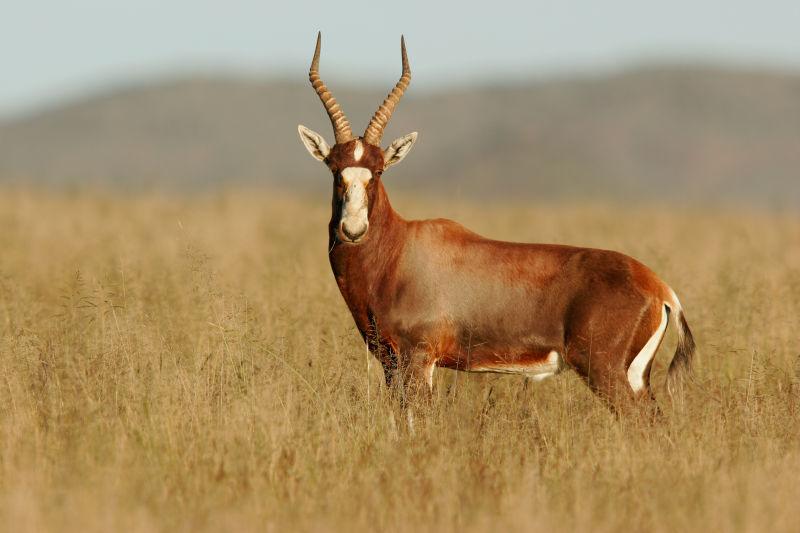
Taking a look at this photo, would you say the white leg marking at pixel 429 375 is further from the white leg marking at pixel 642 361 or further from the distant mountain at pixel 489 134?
the distant mountain at pixel 489 134

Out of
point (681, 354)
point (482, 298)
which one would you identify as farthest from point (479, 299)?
point (681, 354)

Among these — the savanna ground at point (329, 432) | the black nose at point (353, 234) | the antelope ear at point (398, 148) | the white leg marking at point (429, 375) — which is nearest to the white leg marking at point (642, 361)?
the savanna ground at point (329, 432)

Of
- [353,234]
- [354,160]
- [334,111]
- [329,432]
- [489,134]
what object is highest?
[489,134]

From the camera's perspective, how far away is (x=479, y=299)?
8969mm

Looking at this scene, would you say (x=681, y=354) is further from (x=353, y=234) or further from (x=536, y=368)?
(x=353, y=234)

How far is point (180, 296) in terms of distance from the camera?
11578 millimetres

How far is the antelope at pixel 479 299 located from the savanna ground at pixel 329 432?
13.2 inches

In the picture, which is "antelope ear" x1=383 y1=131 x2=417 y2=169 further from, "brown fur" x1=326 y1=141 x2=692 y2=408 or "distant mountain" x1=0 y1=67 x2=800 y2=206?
"distant mountain" x1=0 y1=67 x2=800 y2=206

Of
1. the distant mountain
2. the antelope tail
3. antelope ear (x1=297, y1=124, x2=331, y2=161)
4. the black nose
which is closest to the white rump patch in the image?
the antelope tail

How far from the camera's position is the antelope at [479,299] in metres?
8.46

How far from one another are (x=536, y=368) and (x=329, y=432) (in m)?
1.93

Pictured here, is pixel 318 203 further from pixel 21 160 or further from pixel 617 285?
pixel 21 160

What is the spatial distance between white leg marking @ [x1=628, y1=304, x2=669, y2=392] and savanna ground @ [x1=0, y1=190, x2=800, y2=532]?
333mm

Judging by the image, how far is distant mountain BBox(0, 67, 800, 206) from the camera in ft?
374
